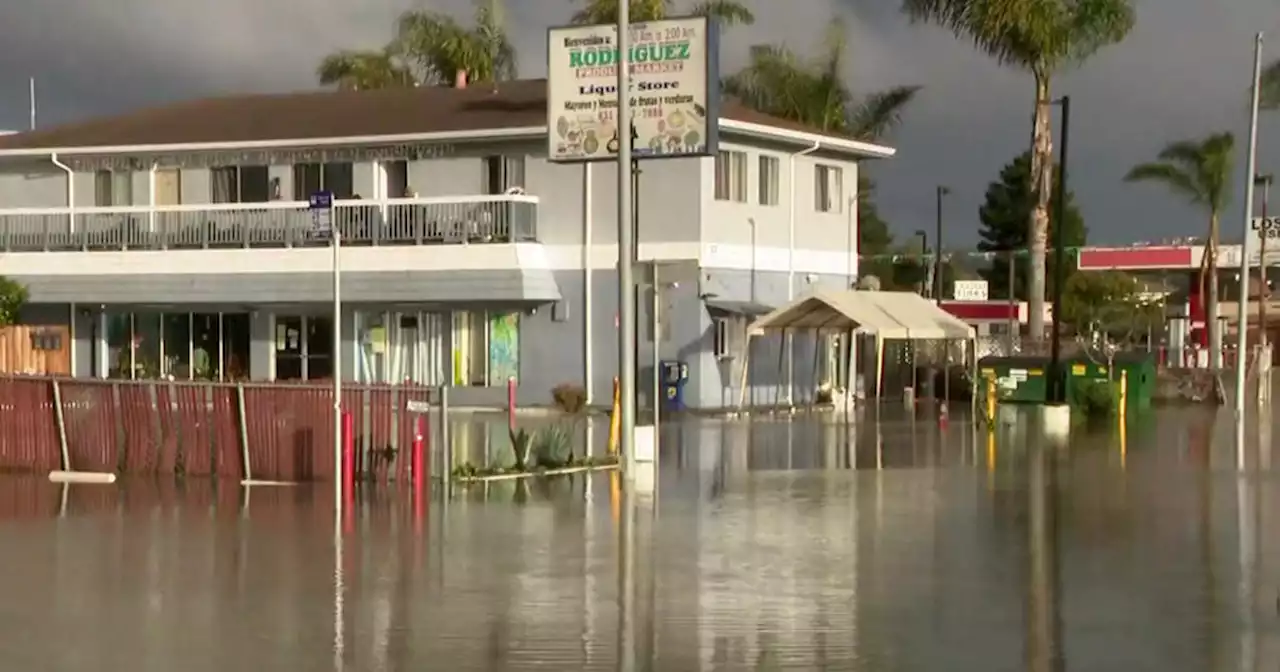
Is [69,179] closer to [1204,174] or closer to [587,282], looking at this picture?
[587,282]

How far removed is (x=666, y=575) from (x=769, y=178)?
28.6 meters

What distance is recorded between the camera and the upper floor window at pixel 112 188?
44000mm

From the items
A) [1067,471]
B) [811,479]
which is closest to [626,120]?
[811,479]

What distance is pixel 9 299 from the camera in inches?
1607

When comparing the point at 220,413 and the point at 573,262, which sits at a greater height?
the point at 573,262

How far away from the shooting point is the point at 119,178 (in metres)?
44.0

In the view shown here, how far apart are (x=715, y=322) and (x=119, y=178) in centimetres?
1557

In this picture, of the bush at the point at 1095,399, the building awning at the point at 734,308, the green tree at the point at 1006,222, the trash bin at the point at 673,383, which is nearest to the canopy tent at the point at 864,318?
the building awning at the point at 734,308

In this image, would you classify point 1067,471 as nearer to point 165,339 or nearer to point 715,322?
point 715,322

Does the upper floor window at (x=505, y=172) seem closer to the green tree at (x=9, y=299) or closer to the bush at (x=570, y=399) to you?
the bush at (x=570, y=399)

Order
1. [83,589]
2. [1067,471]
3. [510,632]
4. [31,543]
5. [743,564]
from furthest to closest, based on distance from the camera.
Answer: [1067,471] < [31,543] < [743,564] < [83,589] < [510,632]

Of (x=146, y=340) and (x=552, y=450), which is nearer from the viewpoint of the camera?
(x=552, y=450)

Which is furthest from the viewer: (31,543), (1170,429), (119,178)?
(119,178)

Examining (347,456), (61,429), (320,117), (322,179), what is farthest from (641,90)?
(320,117)
